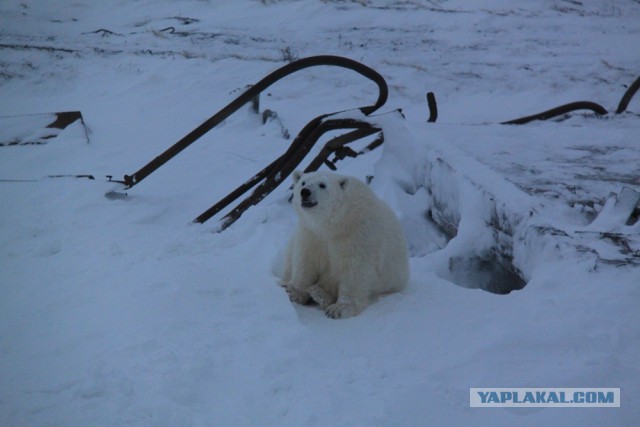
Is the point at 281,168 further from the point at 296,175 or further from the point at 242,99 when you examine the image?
the point at 296,175

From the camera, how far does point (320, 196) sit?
354 centimetres

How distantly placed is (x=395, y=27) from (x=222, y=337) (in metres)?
11.3

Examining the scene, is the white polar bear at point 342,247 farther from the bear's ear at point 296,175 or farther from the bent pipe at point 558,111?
the bent pipe at point 558,111

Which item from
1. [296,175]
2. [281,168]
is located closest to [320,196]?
[296,175]

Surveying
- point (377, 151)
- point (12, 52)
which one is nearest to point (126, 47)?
point (12, 52)

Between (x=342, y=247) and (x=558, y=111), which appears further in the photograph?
(x=558, y=111)

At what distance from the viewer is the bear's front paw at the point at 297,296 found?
3.65 metres

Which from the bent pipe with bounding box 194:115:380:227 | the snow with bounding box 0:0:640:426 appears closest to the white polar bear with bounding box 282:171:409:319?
the snow with bounding box 0:0:640:426

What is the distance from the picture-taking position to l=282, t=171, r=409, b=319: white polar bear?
139 inches

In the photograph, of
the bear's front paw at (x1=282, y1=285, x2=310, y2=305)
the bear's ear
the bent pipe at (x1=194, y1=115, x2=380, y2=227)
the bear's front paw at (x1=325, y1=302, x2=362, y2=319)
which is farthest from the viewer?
the bent pipe at (x1=194, y1=115, x2=380, y2=227)

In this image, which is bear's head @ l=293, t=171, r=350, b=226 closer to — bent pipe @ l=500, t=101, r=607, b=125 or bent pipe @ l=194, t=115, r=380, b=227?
bent pipe @ l=194, t=115, r=380, b=227

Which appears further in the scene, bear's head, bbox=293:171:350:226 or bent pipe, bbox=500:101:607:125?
bent pipe, bbox=500:101:607:125

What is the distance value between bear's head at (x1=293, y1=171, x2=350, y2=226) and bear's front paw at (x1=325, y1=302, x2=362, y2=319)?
54 cm

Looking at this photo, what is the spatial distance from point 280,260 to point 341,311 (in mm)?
1046
